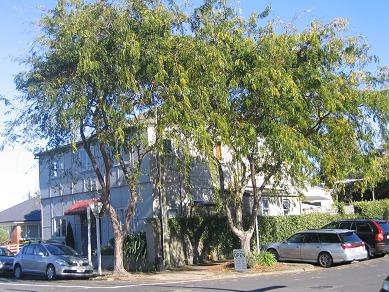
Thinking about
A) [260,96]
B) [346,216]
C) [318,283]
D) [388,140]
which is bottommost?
[318,283]

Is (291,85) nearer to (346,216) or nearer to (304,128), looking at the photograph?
(304,128)

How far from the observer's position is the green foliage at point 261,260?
22.3 metres

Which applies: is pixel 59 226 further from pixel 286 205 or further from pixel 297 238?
pixel 297 238

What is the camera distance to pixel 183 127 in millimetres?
18859

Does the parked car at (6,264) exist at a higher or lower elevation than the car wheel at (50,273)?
higher

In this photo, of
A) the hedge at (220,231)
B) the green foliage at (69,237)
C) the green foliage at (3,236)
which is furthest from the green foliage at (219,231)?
the green foliage at (3,236)

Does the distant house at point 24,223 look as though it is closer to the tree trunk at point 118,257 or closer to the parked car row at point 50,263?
the parked car row at point 50,263

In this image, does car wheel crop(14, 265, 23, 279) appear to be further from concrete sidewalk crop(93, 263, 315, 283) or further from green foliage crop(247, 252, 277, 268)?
green foliage crop(247, 252, 277, 268)

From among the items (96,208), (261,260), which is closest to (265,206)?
(261,260)

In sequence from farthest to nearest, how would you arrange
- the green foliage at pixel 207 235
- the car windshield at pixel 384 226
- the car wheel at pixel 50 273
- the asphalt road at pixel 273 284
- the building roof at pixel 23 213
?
the building roof at pixel 23 213 < the green foliage at pixel 207 235 < the car windshield at pixel 384 226 < the car wheel at pixel 50 273 < the asphalt road at pixel 273 284

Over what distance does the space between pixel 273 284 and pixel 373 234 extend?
9788 millimetres

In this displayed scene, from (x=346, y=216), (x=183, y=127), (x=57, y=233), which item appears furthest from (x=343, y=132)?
(x=57, y=233)

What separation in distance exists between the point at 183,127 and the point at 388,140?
379 inches

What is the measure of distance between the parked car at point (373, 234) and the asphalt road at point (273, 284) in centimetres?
272
